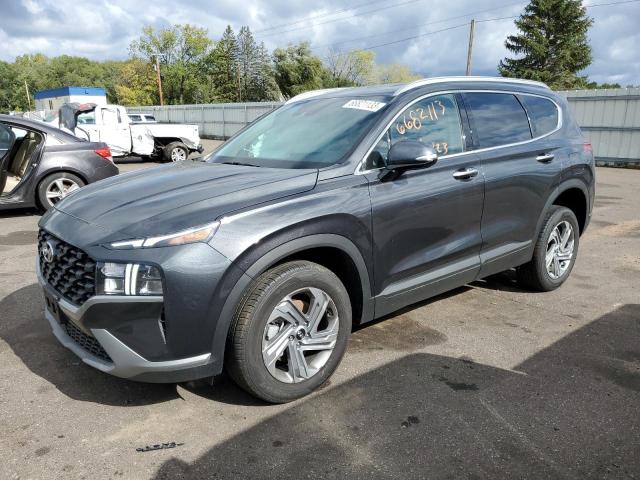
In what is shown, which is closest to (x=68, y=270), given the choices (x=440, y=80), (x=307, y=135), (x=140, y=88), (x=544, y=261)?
(x=307, y=135)

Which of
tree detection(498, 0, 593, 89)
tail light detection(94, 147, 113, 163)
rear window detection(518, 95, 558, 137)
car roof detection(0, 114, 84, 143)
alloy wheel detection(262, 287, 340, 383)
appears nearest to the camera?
alloy wheel detection(262, 287, 340, 383)

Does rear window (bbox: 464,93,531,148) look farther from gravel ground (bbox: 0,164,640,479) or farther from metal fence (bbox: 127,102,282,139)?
metal fence (bbox: 127,102,282,139)

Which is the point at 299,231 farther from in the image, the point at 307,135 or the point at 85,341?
the point at 85,341

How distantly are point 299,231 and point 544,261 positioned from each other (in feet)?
9.15

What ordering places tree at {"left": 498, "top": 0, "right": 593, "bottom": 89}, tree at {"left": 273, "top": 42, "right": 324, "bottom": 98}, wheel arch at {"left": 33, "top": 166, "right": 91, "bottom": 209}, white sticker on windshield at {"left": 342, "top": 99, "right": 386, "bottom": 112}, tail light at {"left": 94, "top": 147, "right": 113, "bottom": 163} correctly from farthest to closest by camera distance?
1. tree at {"left": 273, "top": 42, "right": 324, "bottom": 98}
2. tree at {"left": 498, "top": 0, "right": 593, "bottom": 89}
3. tail light at {"left": 94, "top": 147, "right": 113, "bottom": 163}
4. wheel arch at {"left": 33, "top": 166, "right": 91, "bottom": 209}
5. white sticker on windshield at {"left": 342, "top": 99, "right": 386, "bottom": 112}

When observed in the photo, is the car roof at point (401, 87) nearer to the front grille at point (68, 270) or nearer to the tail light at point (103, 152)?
the front grille at point (68, 270)

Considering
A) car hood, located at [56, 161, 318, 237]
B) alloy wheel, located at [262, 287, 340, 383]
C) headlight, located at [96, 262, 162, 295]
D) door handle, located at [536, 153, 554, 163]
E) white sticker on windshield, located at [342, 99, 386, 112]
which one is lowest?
Result: alloy wheel, located at [262, 287, 340, 383]

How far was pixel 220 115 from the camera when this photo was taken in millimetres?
31703

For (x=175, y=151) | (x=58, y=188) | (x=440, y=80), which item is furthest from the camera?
(x=175, y=151)

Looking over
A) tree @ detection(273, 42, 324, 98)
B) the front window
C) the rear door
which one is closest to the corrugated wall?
the rear door

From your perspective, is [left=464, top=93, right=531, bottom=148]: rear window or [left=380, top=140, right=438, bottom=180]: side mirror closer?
[left=380, top=140, right=438, bottom=180]: side mirror

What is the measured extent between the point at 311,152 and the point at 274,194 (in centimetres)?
69

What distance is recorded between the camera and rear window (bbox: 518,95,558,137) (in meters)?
4.47

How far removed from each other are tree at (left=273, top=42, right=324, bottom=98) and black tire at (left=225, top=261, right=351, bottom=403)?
52.9 meters
